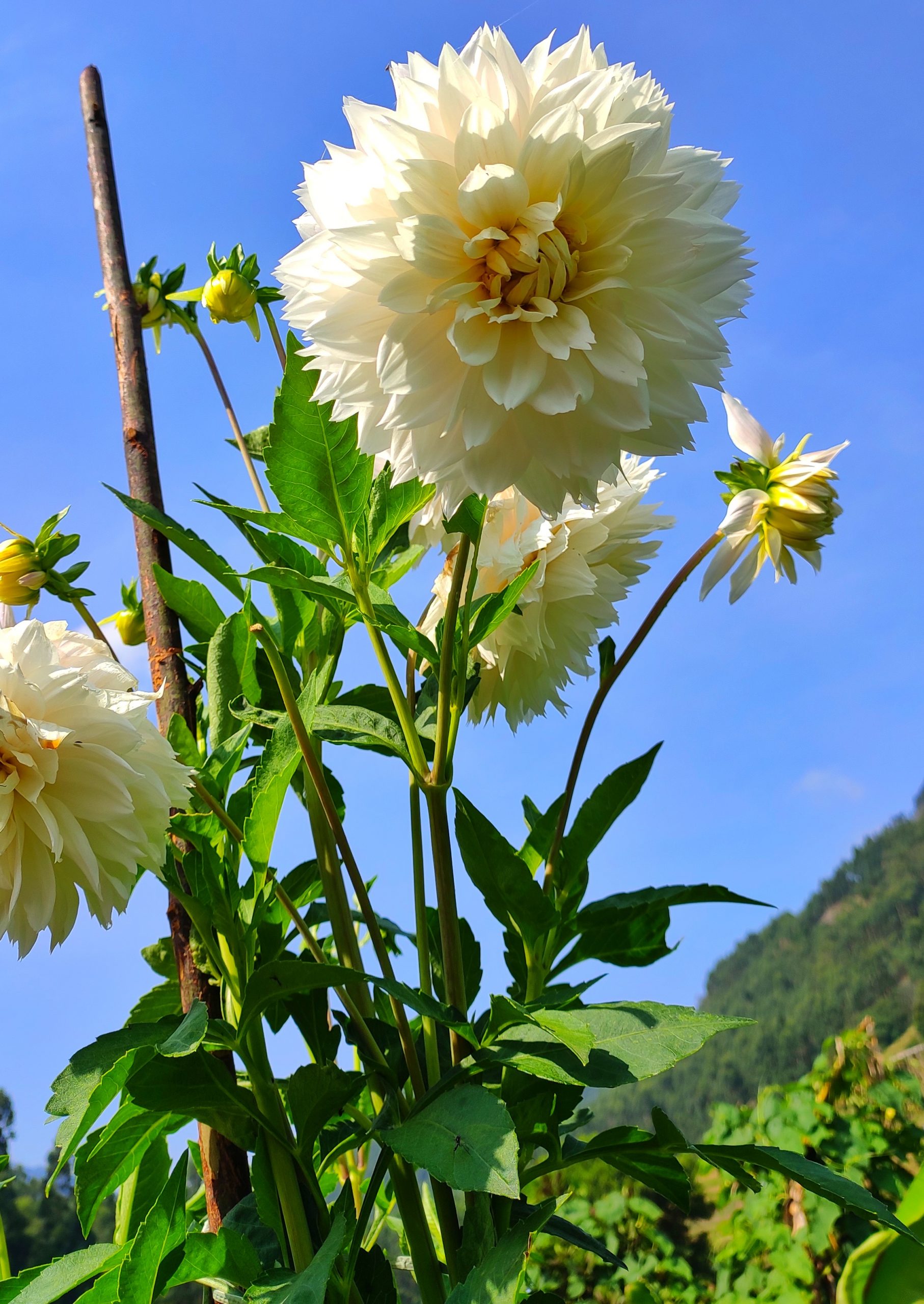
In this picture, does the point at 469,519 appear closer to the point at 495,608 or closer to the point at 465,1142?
the point at 495,608

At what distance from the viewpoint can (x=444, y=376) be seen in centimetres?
44

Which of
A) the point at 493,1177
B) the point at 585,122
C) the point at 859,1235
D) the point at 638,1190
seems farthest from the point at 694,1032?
the point at 638,1190

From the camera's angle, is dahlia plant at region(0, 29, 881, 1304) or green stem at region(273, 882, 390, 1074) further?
green stem at region(273, 882, 390, 1074)

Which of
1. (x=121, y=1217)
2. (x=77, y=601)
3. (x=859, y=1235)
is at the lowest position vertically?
(x=859, y=1235)

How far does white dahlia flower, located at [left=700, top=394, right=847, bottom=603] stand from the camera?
64 cm

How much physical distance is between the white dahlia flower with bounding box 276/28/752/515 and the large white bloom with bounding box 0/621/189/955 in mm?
211

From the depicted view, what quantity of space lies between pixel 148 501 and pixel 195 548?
0.74 feet

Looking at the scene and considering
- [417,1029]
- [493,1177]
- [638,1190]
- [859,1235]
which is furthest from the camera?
[638,1190]

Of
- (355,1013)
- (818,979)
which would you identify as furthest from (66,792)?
(818,979)

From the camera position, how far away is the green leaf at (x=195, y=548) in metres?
0.60

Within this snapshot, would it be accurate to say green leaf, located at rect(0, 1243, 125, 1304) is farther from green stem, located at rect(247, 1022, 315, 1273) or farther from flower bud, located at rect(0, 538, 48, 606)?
flower bud, located at rect(0, 538, 48, 606)

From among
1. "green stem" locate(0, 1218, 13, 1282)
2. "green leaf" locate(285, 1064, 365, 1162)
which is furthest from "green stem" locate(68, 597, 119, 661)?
"green stem" locate(0, 1218, 13, 1282)

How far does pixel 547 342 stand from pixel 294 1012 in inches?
19.8

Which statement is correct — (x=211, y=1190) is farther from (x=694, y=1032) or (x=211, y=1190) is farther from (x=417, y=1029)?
(x=694, y=1032)
